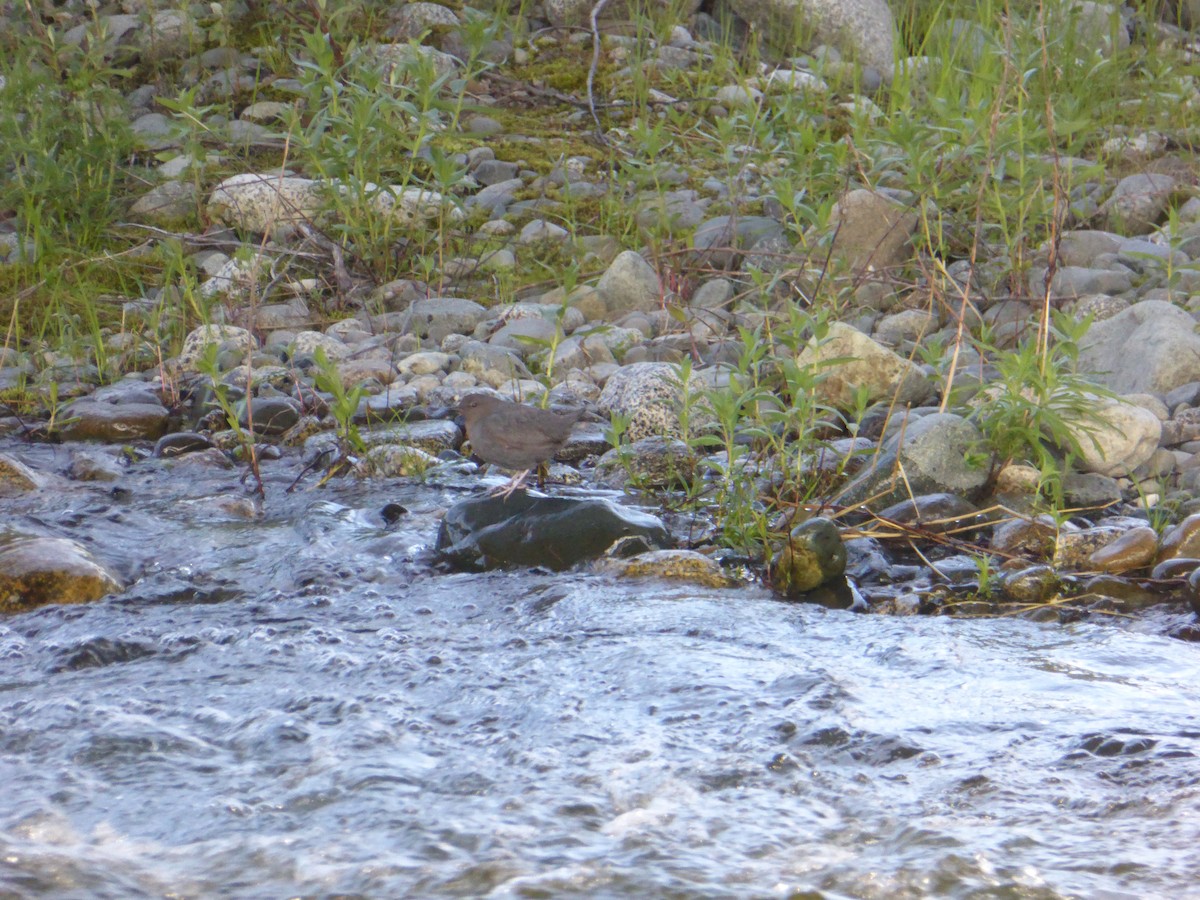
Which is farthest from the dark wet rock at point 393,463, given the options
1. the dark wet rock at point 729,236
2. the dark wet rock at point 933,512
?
the dark wet rock at point 729,236

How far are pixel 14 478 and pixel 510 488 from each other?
1938 millimetres

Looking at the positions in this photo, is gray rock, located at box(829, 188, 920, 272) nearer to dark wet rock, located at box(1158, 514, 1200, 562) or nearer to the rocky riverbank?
the rocky riverbank

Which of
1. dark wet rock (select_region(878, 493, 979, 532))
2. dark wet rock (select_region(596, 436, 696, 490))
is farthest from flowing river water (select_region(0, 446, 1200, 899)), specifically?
dark wet rock (select_region(596, 436, 696, 490))

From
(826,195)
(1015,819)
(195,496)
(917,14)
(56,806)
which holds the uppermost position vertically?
(917,14)

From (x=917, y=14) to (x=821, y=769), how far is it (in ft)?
28.9

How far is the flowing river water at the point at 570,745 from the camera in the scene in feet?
6.97

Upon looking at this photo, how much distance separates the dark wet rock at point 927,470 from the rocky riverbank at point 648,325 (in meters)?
0.01

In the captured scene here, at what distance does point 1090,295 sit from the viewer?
584 centimetres

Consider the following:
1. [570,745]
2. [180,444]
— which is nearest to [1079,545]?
[570,745]

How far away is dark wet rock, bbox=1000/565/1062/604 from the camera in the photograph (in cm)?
357

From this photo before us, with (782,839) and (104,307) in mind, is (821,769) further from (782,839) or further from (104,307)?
(104,307)

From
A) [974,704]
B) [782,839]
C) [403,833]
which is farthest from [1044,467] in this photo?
[403,833]

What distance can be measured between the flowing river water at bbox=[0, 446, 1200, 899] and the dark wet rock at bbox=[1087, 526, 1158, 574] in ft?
1.09

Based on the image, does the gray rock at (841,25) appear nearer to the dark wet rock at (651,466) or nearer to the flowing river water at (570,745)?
the dark wet rock at (651,466)
